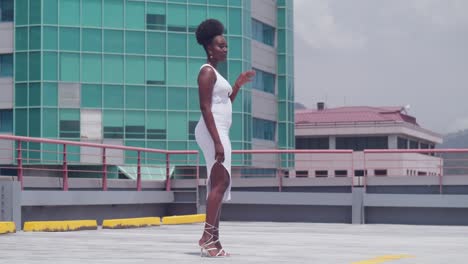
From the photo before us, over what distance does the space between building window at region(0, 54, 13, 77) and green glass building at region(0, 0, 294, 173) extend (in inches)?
2.6

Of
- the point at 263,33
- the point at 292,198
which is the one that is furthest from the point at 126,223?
the point at 263,33

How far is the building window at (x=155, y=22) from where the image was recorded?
67625 mm

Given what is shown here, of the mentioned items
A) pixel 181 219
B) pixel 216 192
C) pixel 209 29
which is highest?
pixel 209 29

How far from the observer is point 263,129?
77312 mm

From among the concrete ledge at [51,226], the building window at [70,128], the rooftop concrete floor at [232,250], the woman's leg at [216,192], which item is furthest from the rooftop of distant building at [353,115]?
the woman's leg at [216,192]

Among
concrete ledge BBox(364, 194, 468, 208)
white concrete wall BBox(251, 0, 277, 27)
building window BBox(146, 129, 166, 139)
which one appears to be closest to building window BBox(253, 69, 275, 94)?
white concrete wall BBox(251, 0, 277, 27)

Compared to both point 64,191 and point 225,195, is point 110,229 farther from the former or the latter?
point 225,195

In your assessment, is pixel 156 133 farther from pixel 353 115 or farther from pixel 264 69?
pixel 353 115

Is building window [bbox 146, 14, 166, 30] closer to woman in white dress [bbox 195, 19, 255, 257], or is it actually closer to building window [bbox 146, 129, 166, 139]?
building window [bbox 146, 129, 166, 139]

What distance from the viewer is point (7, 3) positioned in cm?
6550

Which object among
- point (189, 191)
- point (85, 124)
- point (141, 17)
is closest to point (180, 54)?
point (141, 17)

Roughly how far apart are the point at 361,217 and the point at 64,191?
591 cm

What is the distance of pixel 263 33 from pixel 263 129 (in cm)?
771

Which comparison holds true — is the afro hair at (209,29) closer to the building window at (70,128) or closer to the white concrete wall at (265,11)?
the building window at (70,128)
